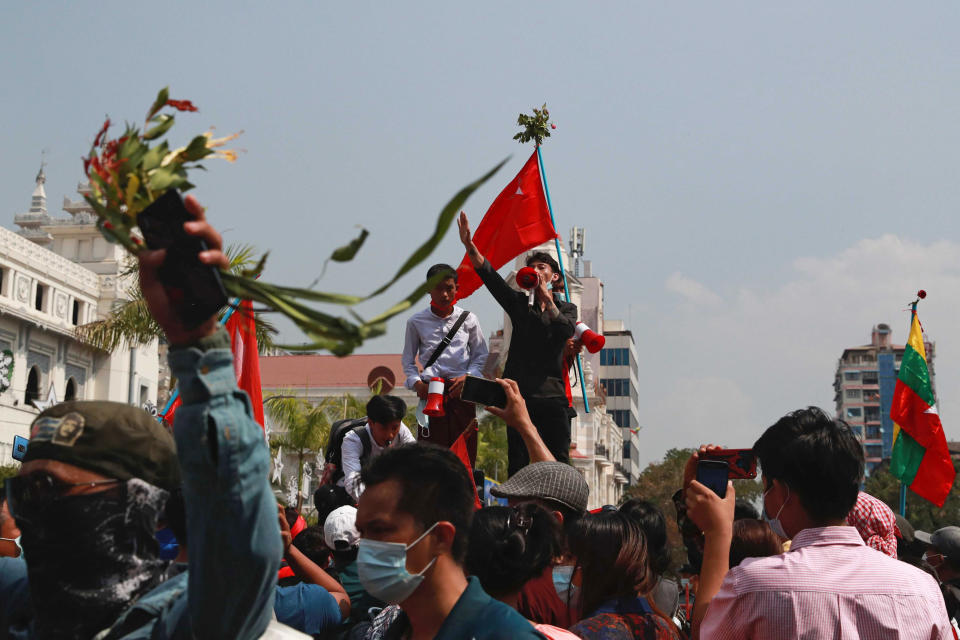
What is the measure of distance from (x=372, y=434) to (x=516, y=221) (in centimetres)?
291

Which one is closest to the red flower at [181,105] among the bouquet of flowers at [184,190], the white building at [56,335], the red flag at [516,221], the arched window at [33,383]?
the bouquet of flowers at [184,190]

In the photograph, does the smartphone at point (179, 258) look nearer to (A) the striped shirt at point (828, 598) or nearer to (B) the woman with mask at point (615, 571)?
(A) the striped shirt at point (828, 598)

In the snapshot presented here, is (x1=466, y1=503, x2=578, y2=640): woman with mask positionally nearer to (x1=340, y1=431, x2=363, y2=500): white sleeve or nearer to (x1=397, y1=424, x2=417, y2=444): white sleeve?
(x1=340, y1=431, x2=363, y2=500): white sleeve

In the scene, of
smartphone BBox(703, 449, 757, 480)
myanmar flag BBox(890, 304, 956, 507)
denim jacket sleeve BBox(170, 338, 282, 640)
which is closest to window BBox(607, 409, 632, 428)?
myanmar flag BBox(890, 304, 956, 507)

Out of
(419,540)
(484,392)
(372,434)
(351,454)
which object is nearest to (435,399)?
(372,434)

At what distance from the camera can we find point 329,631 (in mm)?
4348

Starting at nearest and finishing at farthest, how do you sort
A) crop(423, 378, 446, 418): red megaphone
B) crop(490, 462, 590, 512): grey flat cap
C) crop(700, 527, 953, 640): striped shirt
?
crop(700, 527, 953, 640): striped shirt
crop(490, 462, 590, 512): grey flat cap
crop(423, 378, 446, 418): red megaphone

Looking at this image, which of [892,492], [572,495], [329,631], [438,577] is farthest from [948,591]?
[892,492]

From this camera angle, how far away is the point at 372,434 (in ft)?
25.1

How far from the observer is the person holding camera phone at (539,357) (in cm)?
744

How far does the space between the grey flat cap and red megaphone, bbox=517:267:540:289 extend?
2.81 m

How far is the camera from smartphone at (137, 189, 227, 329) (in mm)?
1683

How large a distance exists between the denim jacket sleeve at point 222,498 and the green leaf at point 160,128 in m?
0.45

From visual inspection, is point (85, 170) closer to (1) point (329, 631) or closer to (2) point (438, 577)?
(2) point (438, 577)
